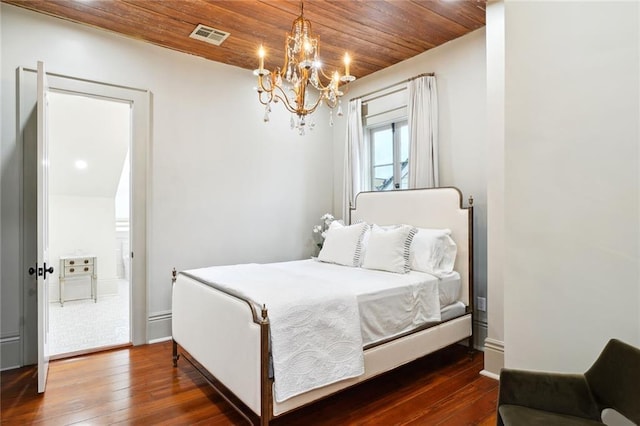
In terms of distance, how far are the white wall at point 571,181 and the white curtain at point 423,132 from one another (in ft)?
6.01

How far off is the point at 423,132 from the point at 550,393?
2786 mm

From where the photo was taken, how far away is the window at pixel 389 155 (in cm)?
423

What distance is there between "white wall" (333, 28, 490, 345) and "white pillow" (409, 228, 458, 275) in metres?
0.36

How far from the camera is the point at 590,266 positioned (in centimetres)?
161

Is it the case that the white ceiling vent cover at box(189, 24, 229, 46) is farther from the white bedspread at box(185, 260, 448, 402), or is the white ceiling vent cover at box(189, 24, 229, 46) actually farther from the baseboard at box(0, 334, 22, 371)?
the baseboard at box(0, 334, 22, 371)

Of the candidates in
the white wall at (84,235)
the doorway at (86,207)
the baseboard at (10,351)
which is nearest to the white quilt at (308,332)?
the baseboard at (10,351)

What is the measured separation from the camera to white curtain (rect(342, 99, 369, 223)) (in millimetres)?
4539

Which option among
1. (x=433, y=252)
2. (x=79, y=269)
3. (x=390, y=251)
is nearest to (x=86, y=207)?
(x=79, y=269)

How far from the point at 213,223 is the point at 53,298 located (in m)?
3.10

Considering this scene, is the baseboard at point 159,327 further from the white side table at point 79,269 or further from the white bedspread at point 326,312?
the white side table at point 79,269

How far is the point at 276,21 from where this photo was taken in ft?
10.4

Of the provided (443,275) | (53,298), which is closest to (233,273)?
(443,275)

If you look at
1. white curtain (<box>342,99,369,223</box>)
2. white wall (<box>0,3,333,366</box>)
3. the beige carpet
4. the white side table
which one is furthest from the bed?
the white side table

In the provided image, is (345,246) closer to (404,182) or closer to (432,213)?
(432,213)
